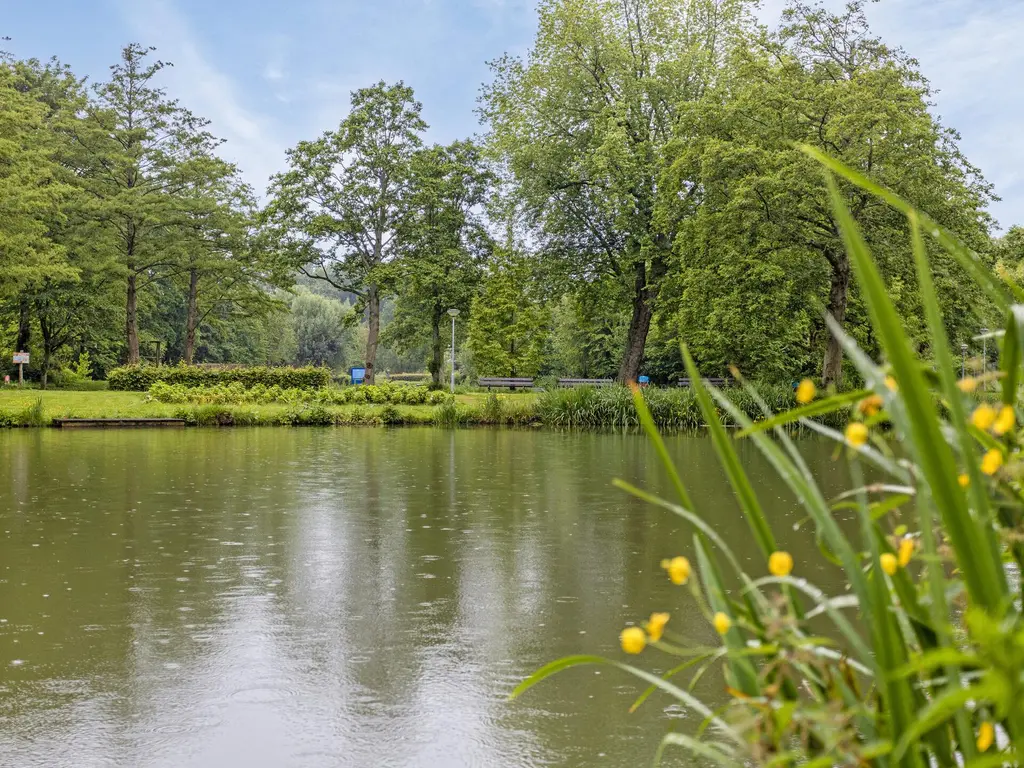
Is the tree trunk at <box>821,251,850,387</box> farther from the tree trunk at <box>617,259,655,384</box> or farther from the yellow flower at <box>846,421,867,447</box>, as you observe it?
the yellow flower at <box>846,421,867,447</box>

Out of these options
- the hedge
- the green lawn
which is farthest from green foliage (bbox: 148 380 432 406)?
the hedge

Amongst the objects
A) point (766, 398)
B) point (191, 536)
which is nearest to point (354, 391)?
point (766, 398)

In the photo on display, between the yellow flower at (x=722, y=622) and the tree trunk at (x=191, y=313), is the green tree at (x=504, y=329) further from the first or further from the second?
the yellow flower at (x=722, y=622)

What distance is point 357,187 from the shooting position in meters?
33.2

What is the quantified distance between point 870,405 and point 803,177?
2074 centimetres

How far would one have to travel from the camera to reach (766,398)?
21891mm

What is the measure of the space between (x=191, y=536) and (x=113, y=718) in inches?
154

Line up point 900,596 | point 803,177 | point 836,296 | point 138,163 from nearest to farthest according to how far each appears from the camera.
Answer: point 900,596, point 803,177, point 836,296, point 138,163

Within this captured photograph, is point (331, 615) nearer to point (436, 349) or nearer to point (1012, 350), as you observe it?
point (1012, 350)

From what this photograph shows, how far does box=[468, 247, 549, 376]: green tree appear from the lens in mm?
36594

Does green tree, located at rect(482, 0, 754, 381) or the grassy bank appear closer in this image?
the grassy bank

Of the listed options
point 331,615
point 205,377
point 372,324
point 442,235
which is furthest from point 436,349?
point 331,615

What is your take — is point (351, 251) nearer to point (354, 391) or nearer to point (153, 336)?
point (354, 391)

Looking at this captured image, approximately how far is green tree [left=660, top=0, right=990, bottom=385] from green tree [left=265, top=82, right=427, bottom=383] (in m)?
12.7
